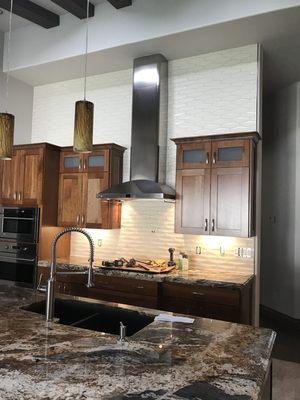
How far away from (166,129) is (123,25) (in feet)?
4.69

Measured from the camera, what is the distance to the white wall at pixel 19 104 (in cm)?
541

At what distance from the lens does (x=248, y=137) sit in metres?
3.93

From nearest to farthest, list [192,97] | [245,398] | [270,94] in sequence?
[245,398]
[192,97]
[270,94]

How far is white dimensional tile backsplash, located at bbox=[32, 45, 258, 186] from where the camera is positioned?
172 inches

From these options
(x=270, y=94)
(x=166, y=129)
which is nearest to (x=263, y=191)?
(x=270, y=94)

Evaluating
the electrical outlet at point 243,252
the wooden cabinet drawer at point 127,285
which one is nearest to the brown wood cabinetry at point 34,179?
the wooden cabinet drawer at point 127,285

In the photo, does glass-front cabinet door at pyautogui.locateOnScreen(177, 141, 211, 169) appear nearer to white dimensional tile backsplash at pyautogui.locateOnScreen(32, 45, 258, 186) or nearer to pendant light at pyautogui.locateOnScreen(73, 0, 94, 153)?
white dimensional tile backsplash at pyautogui.locateOnScreen(32, 45, 258, 186)

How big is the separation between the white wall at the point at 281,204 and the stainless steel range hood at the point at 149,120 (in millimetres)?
2395

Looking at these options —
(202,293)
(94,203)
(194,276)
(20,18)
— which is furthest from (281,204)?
(20,18)

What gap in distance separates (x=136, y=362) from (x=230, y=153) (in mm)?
3032

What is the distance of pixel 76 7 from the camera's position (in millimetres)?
4367

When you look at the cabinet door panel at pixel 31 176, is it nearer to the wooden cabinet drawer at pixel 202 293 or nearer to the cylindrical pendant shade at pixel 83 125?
the wooden cabinet drawer at pixel 202 293

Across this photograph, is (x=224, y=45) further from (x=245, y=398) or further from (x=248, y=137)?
(x=245, y=398)

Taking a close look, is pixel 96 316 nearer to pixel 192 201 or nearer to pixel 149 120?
pixel 192 201
